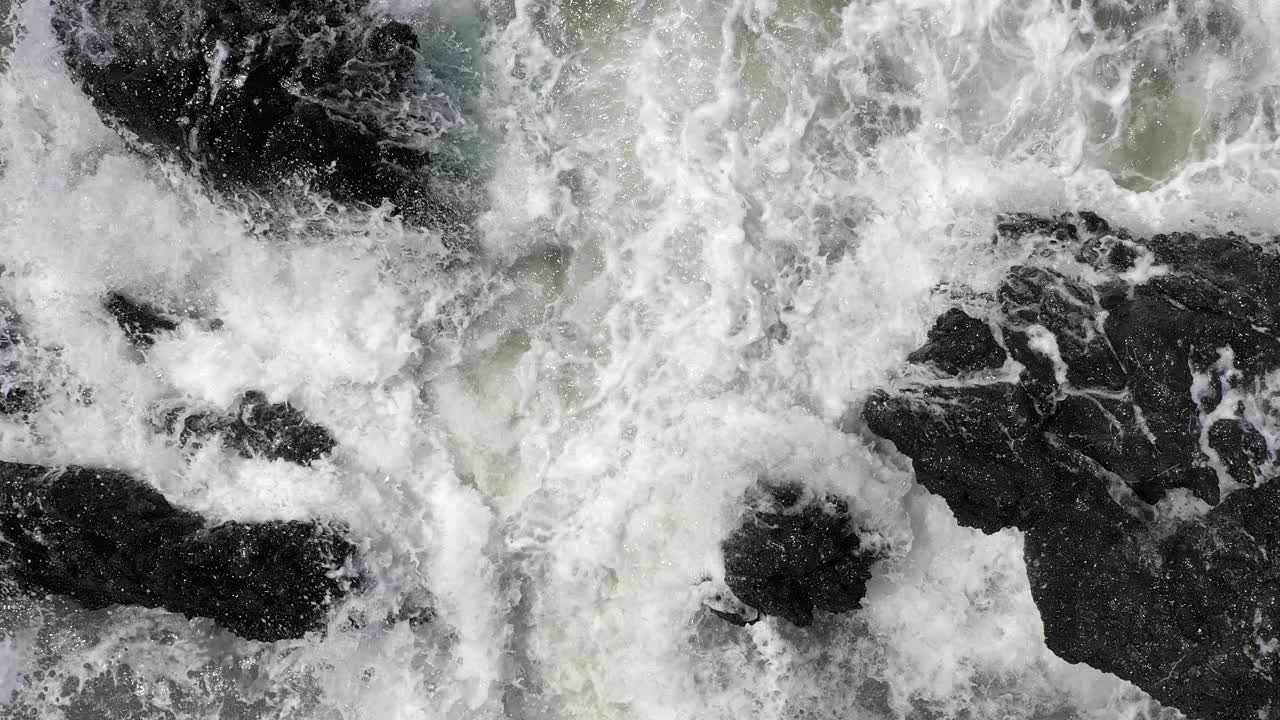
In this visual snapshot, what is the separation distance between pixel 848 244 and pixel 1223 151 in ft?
9.40

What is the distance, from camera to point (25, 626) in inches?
250

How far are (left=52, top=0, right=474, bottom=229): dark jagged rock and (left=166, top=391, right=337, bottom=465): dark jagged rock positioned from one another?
170 cm

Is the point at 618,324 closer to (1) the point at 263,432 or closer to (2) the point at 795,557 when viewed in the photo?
(2) the point at 795,557

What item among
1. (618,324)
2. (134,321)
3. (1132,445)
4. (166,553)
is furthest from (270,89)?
(1132,445)

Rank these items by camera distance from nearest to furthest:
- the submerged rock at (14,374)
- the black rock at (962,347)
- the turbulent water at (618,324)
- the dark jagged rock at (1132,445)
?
the dark jagged rock at (1132,445), the black rock at (962,347), the turbulent water at (618,324), the submerged rock at (14,374)

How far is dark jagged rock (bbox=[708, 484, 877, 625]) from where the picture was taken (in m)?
5.73

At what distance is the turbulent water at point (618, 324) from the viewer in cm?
604

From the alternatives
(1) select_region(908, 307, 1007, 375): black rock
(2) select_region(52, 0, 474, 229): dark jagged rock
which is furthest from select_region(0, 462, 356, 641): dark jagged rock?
(1) select_region(908, 307, 1007, 375): black rock

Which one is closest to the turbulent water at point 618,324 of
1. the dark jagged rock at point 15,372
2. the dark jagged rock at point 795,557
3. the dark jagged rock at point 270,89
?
the dark jagged rock at point 15,372

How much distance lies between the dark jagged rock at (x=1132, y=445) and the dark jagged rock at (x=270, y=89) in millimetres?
4193

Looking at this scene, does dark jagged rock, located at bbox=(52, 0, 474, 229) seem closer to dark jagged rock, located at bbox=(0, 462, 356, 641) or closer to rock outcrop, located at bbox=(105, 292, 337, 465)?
rock outcrop, located at bbox=(105, 292, 337, 465)

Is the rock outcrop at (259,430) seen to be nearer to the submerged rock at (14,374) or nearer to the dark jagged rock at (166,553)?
the dark jagged rock at (166,553)

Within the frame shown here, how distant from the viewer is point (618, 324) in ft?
20.7

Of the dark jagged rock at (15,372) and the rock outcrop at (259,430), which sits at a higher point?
the dark jagged rock at (15,372)
